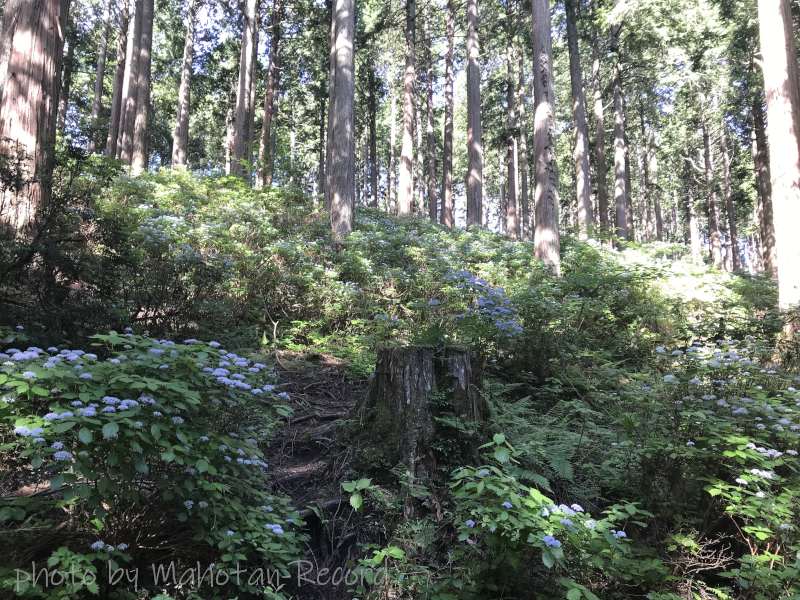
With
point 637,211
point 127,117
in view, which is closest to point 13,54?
point 127,117

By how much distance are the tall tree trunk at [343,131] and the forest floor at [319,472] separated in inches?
229

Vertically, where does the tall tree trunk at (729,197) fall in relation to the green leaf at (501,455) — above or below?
above

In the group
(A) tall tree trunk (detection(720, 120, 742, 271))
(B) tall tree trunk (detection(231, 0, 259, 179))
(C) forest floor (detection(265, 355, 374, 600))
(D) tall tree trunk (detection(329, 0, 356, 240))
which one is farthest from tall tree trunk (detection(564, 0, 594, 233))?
(C) forest floor (detection(265, 355, 374, 600))

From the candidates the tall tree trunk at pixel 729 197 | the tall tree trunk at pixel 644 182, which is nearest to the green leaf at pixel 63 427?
the tall tree trunk at pixel 729 197

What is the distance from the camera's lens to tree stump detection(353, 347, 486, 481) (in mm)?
3336

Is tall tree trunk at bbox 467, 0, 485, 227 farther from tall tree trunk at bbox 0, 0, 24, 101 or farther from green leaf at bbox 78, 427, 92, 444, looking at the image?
green leaf at bbox 78, 427, 92, 444

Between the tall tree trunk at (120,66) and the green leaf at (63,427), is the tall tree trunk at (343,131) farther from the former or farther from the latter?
the tall tree trunk at (120,66)

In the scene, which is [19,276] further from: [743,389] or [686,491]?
[743,389]

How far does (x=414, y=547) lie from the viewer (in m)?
2.62

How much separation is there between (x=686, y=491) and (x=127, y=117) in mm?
18157

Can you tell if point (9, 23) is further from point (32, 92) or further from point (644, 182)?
point (644, 182)

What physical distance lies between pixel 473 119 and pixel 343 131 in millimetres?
8494

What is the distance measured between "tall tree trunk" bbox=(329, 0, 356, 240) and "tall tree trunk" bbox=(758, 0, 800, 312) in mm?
7807

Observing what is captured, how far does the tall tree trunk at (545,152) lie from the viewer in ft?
30.6
